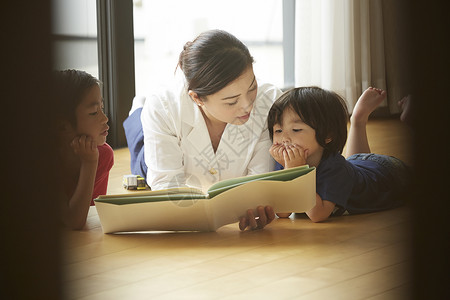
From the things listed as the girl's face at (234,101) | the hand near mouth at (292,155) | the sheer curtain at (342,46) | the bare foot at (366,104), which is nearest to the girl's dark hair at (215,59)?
the girl's face at (234,101)

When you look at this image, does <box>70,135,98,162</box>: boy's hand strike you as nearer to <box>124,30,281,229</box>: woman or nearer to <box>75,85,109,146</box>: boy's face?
<box>75,85,109,146</box>: boy's face

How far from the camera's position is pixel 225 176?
2.84 ft

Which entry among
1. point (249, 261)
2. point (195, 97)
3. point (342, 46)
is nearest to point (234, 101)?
point (195, 97)

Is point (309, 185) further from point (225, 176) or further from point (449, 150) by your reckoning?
point (449, 150)

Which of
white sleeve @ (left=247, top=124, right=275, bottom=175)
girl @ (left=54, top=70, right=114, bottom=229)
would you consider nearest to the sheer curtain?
white sleeve @ (left=247, top=124, right=275, bottom=175)

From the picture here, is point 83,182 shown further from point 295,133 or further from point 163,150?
point 295,133

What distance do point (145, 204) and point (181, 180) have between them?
15 cm

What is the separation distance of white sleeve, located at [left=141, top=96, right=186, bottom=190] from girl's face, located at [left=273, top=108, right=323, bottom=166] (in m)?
0.15

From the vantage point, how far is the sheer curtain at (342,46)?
4.13 ft

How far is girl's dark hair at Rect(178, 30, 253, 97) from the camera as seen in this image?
744 millimetres

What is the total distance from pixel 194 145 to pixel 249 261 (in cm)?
29

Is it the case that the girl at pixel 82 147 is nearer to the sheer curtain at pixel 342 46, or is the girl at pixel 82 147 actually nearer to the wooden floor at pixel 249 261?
the wooden floor at pixel 249 261

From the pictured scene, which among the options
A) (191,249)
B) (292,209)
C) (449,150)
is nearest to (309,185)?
(292,209)

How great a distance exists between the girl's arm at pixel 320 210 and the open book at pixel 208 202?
38mm
